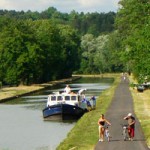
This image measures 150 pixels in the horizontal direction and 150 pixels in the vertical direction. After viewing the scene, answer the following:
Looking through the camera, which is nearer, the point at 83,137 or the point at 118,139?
the point at 118,139

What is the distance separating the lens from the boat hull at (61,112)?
56.5m

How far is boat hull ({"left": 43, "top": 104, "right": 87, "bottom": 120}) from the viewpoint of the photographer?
56.5 m

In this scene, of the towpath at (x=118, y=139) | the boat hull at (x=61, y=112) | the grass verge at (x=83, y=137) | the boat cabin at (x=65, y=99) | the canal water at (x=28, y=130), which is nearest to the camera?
the towpath at (x=118, y=139)

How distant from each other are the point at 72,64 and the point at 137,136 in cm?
14921

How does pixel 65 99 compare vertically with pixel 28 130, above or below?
above

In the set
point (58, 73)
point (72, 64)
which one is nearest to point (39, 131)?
point (58, 73)

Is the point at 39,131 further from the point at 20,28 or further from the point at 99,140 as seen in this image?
the point at 20,28

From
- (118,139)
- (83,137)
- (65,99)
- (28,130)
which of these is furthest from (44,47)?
(118,139)

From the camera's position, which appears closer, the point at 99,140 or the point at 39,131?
the point at 99,140

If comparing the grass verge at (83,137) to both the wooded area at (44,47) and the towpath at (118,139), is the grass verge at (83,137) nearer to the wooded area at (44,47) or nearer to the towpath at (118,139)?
the towpath at (118,139)

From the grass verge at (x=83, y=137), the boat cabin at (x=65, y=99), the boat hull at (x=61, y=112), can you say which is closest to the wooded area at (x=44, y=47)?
the boat hull at (x=61, y=112)

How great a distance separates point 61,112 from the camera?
56375mm

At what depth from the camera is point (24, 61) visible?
127 metres

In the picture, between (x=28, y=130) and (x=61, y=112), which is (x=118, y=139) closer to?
(x=28, y=130)
